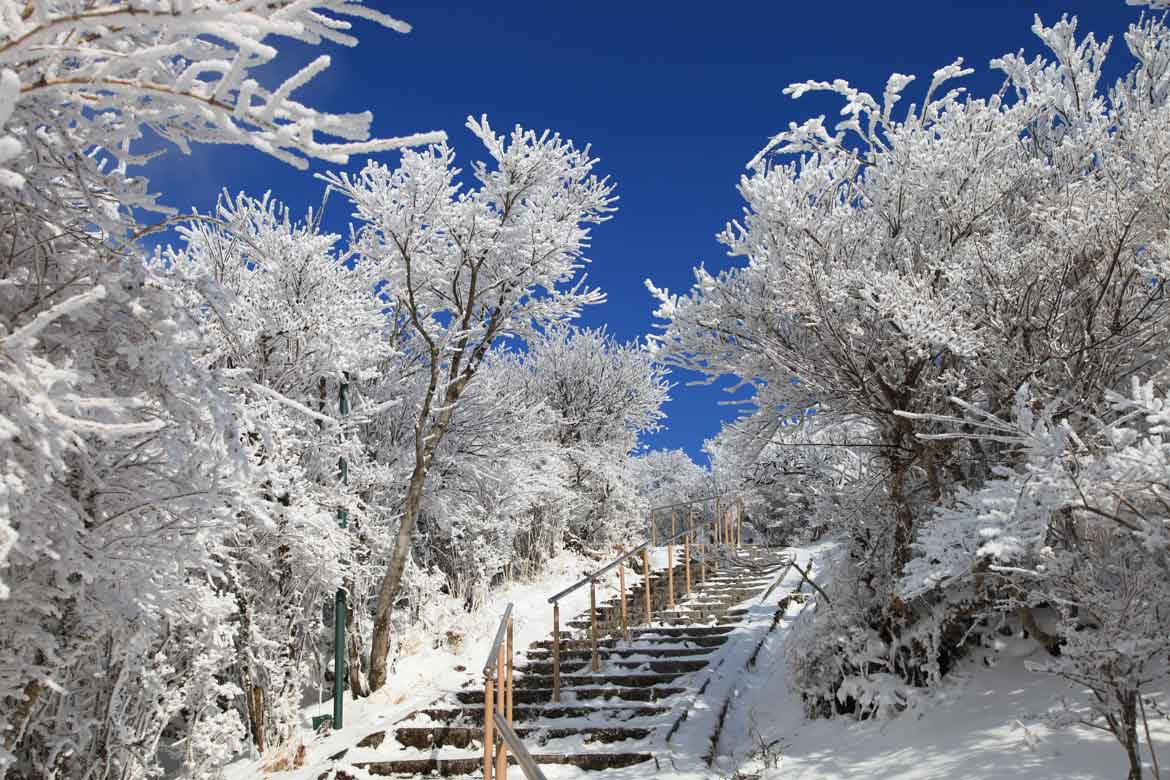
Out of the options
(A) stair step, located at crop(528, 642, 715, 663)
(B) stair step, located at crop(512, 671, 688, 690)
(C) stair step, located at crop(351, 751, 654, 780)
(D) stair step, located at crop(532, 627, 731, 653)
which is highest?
(D) stair step, located at crop(532, 627, 731, 653)

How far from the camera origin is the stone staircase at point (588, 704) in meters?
6.55

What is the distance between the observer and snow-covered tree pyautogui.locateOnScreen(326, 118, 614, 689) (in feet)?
29.5

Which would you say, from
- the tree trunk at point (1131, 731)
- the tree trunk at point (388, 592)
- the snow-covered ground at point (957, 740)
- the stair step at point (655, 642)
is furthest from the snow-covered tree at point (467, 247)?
the tree trunk at point (1131, 731)

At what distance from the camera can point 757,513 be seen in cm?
2325

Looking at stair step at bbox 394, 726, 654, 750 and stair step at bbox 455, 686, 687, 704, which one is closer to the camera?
stair step at bbox 394, 726, 654, 750

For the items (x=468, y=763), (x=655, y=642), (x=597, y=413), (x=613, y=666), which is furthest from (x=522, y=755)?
(x=597, y=413)

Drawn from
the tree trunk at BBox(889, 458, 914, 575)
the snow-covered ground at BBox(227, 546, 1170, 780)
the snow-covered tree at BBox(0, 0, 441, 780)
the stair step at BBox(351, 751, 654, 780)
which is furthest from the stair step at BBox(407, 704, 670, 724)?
the snow-covered tree at BBox(0, 0, 441, 780)

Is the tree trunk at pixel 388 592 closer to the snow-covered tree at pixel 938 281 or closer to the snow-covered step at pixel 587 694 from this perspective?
the snow-covered step at pixel 587 694

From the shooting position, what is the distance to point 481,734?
6973mm

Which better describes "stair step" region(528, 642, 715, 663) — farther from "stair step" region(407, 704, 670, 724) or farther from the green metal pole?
the green metal pole

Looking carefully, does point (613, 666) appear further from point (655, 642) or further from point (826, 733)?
point (826, 733)

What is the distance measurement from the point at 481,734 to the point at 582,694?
130 centimetres

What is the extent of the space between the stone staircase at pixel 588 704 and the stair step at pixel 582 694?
10 mm

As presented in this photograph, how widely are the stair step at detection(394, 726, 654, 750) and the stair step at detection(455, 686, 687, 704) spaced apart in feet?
2.93
